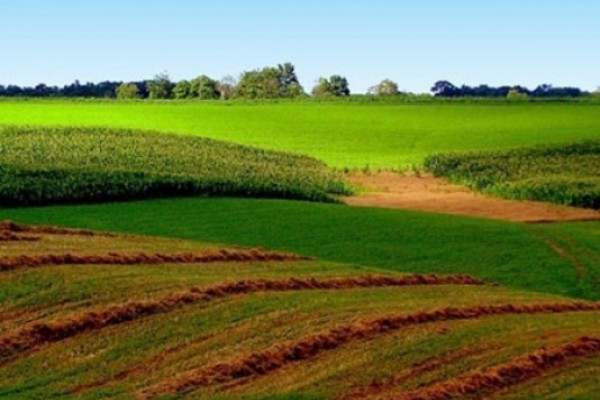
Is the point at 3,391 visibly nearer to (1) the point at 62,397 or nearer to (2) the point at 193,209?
(1) the point at 62,397

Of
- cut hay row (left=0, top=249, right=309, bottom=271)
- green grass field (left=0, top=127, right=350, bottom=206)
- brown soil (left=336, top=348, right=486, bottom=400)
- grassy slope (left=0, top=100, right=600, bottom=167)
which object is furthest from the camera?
grassy slope (left=0, top=100, right=600, bottom=167)

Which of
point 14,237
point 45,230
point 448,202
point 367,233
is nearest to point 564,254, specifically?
point 367,233

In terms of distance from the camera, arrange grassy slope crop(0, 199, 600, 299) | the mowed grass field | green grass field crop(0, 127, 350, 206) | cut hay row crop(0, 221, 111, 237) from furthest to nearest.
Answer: green grass field crop(0, 127, 350, 206)
cut hay row crop(0, 221, 111, 237)
grassy slope crop(0, 199, 600, 299)
the mowed grass field

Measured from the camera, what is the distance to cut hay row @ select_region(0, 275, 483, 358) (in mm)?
15672

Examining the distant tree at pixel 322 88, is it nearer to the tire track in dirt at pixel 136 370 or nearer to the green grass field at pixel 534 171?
the green grass field at pixel 534 171

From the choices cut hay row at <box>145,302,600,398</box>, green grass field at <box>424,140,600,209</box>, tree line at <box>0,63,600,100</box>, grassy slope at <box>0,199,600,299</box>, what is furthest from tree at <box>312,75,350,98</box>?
cut hay row at <box>145,302,600,398</box>

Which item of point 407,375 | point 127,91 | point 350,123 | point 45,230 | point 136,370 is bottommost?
point 127,91

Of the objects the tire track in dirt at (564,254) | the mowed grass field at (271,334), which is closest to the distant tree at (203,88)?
the tire track in dirt at (564,254)

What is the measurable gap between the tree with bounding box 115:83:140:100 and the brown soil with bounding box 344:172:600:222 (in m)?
98.9

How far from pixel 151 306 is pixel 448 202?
975 inches

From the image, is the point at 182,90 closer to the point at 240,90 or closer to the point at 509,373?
the point at 240,90

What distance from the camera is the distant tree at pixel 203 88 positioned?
141 metres

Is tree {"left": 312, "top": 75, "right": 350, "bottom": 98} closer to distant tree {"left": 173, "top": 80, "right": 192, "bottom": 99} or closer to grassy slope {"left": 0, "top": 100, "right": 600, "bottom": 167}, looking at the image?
distant tree {"left": 173, "top": 80, "right": 192, "bottom": 99}

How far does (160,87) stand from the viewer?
471 ft
